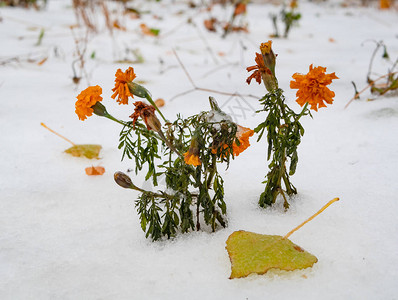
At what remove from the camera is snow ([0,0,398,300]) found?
3.16ft

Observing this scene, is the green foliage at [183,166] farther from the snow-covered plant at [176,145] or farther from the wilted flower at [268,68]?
the wilted flower at [268,68]

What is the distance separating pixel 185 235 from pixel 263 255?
0.27 meters

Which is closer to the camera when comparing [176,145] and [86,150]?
[176,145]

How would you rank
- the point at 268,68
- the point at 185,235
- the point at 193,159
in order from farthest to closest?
1. the point at 185,235
2. the point at 268,68
3. the point at 193,159

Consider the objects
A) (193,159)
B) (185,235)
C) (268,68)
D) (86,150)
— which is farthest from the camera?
(86,150)

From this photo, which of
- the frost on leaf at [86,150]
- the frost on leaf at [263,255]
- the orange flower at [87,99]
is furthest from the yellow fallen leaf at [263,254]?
the frost on leaf at [86,150]

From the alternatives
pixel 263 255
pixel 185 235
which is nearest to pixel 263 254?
pixel 263 255

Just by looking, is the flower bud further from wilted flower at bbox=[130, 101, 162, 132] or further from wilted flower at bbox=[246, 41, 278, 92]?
wilted flower at bbox=[246, 41, 278, 92]

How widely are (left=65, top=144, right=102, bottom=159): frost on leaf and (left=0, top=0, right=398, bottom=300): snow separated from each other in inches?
1.3

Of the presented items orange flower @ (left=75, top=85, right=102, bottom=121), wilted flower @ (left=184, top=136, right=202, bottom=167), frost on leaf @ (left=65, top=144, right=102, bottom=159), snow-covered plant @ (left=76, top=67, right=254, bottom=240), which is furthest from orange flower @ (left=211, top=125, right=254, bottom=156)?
frost on leaf @ (left=65, top=144, right=102, bottom=159)

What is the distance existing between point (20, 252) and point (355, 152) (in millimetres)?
1304

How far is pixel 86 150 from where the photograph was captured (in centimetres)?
162

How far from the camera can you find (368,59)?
289 cm

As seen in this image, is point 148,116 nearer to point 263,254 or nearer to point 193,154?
point 193,154
